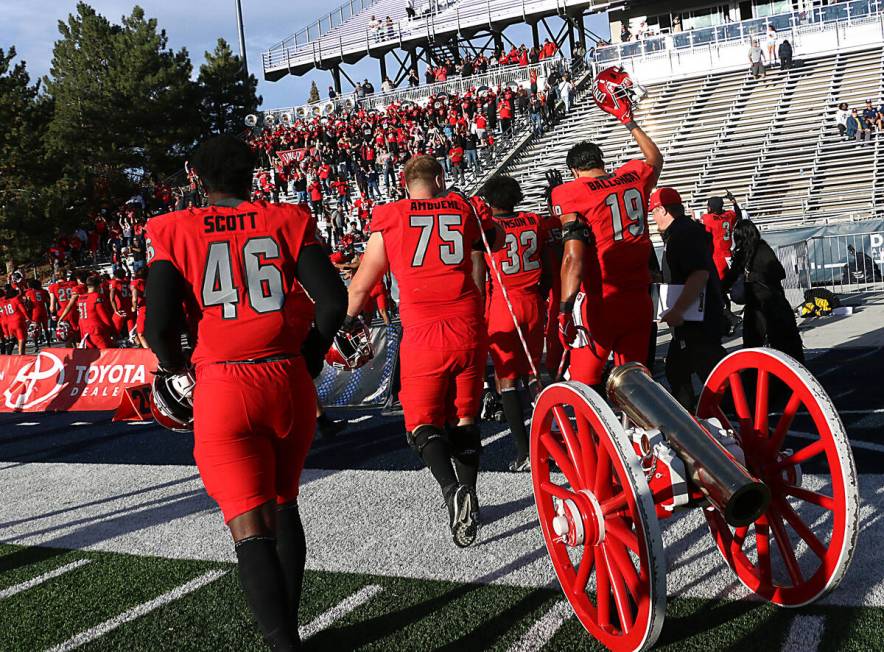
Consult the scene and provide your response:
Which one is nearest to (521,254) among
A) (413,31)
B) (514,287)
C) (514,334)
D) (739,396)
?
(514,287)

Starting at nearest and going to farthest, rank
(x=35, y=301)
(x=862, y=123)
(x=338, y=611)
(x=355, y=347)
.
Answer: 1. (x=338, y=611)
2. (x=355, y=347)
3. (x=35, y=301)
4. (x=862, y=123)

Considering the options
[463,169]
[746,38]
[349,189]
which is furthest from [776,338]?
[746,38]

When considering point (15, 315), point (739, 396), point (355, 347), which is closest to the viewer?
point (739, 396)

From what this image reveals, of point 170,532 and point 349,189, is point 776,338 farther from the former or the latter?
point 349,189

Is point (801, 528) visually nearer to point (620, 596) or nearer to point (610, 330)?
point (620, 596)

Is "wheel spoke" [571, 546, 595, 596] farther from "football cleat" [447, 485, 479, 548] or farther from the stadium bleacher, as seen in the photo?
the stadium bleacher

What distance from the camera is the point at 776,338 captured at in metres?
6.18

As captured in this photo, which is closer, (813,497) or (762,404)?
(813,497)

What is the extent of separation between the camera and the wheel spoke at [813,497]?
2701 millimetres

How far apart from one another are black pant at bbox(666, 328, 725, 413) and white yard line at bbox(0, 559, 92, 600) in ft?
10.6

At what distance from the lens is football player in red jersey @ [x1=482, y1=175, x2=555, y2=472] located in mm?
5527

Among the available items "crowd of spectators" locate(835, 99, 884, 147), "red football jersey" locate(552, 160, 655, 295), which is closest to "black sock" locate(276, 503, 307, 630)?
"red football jersey" locate(552, 160, 655, 295)

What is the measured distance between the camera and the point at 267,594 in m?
2.61

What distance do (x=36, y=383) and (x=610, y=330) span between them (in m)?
8.55
